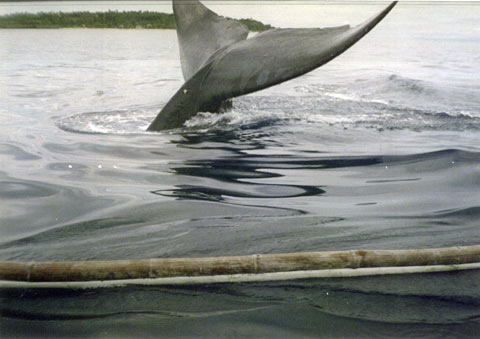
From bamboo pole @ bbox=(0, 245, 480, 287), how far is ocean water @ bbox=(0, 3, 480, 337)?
63 mm

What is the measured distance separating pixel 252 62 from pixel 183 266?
2602mm

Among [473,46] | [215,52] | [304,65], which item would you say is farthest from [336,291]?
[473,46]

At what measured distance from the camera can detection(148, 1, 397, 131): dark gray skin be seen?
3.89m

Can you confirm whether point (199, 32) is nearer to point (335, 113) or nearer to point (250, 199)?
point (335, 113)

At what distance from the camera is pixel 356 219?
9.35 ft

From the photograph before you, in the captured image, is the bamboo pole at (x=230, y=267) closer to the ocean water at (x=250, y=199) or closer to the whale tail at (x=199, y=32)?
the ocean water at (x=250, y=199)

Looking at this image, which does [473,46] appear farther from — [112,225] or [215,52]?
[112,225]

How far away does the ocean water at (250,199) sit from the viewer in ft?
6.09

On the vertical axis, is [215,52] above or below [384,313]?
above

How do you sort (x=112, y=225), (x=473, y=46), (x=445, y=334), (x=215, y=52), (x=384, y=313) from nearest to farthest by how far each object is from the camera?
(x=445, y=334), (x=384, y=313), (x=112, y=225), (x=215, y=52), (x=473, y=46)

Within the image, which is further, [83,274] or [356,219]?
[356,219]

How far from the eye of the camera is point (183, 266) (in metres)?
1.92

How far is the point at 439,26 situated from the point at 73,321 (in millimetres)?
20239

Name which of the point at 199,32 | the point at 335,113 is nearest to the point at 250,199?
the point at 335,113
